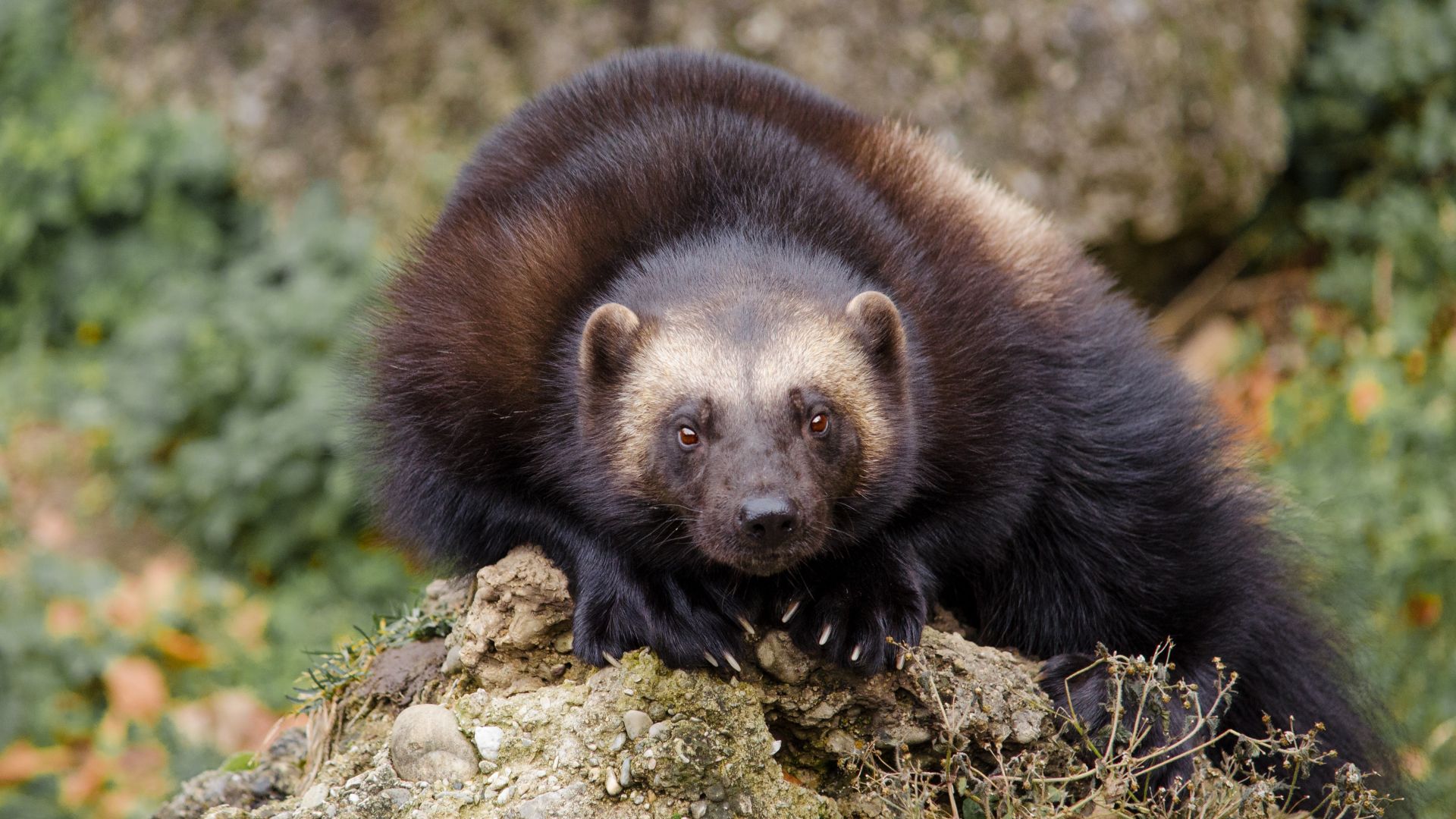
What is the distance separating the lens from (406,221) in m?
8.23

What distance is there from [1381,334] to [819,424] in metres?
5.56

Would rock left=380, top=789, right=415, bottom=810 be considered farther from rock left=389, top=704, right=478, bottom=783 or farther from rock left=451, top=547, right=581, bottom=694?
rock left=451, top=547, right=581, bottom=694

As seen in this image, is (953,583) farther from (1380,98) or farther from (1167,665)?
(1380,98)

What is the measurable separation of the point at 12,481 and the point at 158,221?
176 centimetres

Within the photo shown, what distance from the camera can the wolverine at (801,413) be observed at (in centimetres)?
356

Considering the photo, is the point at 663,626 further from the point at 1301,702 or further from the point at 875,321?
the point at 1301,702

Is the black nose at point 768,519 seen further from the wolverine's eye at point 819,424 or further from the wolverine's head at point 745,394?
the wolverine's eye at point 819,424

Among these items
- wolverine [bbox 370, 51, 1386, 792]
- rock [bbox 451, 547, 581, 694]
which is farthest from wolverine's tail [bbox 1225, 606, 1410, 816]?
rock [bbox 451, 547, 581, 694]

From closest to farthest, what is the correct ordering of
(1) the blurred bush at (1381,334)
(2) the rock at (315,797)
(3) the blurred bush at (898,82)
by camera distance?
(2) the rock at (315,797) < (1) the blurred bush at (1381,334) < (3) the blurred bush at (898,82)

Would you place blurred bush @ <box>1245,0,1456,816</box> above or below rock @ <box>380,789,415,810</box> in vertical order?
above

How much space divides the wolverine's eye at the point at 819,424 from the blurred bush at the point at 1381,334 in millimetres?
2811

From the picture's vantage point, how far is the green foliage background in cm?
669

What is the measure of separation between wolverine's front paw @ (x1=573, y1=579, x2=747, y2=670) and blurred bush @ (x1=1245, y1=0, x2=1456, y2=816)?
2923 millimetres

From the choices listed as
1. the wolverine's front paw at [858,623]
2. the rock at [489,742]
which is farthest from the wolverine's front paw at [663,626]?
the rock at [489,742]
